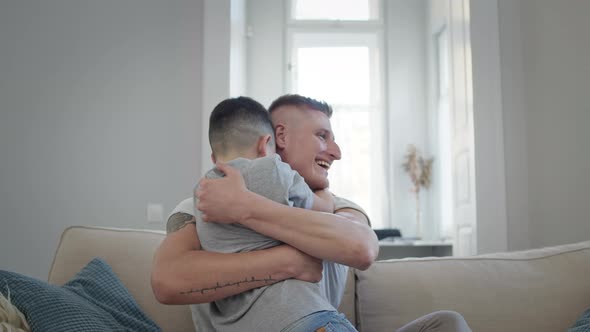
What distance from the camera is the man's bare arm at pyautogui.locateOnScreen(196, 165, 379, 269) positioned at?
1.17m

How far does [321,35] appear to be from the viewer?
20.3 ft

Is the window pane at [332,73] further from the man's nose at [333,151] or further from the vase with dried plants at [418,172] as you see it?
the man's nose at [333,151]

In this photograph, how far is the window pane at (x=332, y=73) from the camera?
617cm

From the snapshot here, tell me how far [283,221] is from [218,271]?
15cm

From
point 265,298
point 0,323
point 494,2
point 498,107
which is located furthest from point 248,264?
point 494,2

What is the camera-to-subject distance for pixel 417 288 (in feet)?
6.01

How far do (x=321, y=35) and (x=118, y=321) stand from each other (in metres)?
4.96

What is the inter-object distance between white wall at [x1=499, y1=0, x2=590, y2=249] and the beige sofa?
1.55 meters

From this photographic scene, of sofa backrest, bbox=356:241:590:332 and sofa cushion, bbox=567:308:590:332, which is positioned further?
sofa backrest, bbox=356:241:590:332

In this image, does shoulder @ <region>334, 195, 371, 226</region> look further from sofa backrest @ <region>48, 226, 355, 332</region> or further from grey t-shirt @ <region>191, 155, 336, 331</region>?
sofa backrest @ <region>48, 226, 355, 332</region>

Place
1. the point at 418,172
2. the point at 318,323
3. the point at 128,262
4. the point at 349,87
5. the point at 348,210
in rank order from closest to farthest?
the point at 318,323 → the point at 348,210 → the point at 128,262 → the point at 418,172 → the point at 349,87

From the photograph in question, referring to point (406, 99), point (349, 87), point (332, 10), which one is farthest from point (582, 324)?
point (332, 10)

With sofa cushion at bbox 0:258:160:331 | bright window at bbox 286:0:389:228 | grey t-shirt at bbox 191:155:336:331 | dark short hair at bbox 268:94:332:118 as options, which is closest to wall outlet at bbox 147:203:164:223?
sofa cushion at bbox 0:258:160:331

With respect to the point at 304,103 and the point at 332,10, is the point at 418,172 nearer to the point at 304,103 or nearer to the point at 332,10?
the point at 332,10
